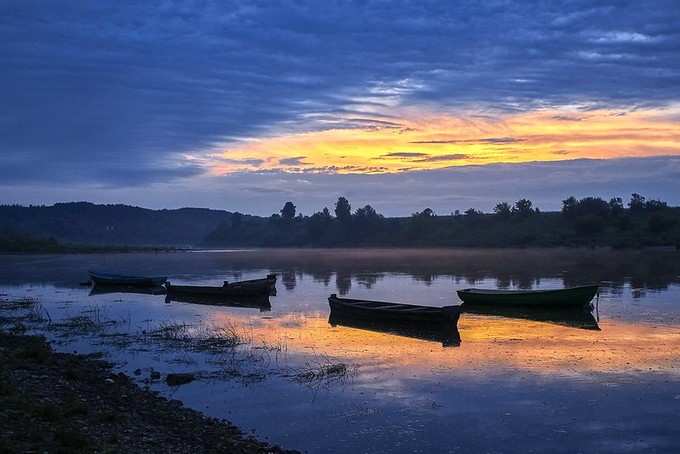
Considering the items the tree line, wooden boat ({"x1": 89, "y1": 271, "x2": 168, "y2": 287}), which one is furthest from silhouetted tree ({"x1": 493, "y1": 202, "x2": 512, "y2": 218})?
wooden boat ({"x1": 89, "y1": 271, "x2": 168, "y2": 287})

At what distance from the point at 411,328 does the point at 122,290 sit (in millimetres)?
28074

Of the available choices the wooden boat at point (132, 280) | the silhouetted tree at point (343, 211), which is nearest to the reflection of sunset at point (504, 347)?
the wooden boat at point (132, 280)

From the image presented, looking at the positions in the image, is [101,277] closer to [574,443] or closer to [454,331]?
[454,331]

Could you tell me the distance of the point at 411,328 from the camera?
23109 mm

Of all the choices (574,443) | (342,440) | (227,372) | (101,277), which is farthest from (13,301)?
(574,443)

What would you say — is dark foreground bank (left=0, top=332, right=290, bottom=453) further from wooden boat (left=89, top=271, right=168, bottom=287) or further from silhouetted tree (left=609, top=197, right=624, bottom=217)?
silhouetted tree (left=609, top=197, right=624, bottom=217)

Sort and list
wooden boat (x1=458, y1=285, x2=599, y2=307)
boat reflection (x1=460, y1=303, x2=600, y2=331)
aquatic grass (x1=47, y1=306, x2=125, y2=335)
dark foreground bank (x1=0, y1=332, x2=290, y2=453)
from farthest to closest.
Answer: wooden boat (x1=458, y1=285, x2=599, y2=307) < boat reflection (x1=460, y1=303, x2=600, y2=331) < aquatic grass (x1=47, y1=306, x2=125, y2=335) < dark foreground bank (x1=0, y1=332, x2=290, y2=453)

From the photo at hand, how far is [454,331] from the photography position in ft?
72.9

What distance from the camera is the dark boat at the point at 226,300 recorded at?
108 feet

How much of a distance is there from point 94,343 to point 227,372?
7068 millimetres

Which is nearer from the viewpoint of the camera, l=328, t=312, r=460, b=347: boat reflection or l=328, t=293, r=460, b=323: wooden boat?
l=328, t=312, r=460, b=347: boat reflection

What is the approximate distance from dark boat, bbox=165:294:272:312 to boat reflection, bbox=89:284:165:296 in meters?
5.01

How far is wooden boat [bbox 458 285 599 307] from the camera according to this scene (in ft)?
87.8

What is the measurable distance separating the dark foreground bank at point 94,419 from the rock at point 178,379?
0.96 m
